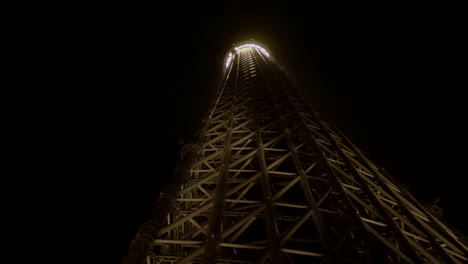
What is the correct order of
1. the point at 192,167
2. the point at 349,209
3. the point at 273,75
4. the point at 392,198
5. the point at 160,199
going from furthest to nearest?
the point at 273,75
the point at 192,167
the point at 392,198
the point at 160,199
the point at 349,209

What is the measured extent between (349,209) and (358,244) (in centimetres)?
46

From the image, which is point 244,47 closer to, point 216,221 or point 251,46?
point 251,46

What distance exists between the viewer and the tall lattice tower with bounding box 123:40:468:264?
14.7ft

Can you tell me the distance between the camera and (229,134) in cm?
854

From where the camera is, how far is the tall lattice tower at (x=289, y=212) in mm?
4477

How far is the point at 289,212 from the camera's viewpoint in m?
11.5

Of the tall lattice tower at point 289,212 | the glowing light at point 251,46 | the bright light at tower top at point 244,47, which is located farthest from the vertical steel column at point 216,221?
the glowing light at point 251,46

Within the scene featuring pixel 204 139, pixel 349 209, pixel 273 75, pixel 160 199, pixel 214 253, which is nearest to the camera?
pixel 214 253

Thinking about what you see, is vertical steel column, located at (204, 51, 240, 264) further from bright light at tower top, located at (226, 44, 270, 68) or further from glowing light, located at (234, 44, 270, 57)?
glowing light, located at (234, 44, 270, 57)

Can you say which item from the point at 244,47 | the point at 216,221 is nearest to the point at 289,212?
the point at 216,221

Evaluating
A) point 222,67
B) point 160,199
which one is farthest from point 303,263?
point 222,67

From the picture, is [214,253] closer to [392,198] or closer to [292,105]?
[392,198]

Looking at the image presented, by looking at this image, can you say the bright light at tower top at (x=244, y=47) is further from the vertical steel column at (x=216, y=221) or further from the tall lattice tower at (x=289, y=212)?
the vertical steel column at (x=216, y=221)

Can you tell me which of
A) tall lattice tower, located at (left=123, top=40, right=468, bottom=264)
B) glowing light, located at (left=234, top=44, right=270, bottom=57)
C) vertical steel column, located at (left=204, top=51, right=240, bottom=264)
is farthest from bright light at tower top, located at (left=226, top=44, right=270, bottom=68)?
vertical steel column, located at (left=204, top=51, right=240, bottom=264)
